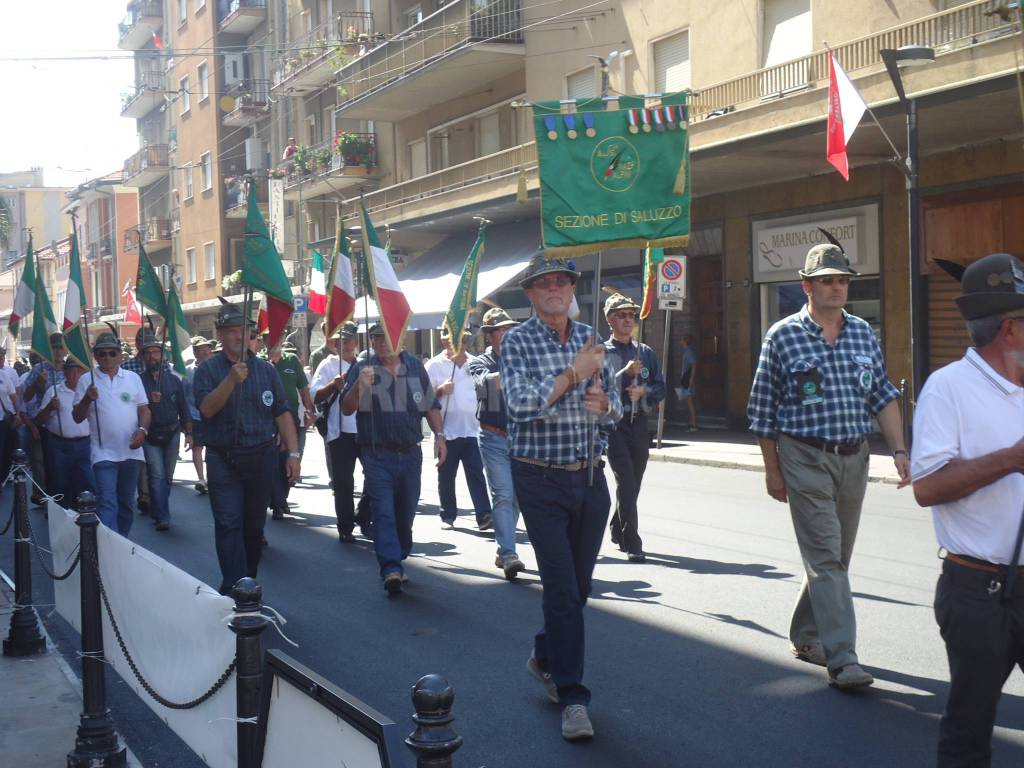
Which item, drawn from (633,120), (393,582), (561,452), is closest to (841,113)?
(633,120)

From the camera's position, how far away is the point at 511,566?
28.6 ft

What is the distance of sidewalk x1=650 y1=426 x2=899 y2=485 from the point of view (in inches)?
622

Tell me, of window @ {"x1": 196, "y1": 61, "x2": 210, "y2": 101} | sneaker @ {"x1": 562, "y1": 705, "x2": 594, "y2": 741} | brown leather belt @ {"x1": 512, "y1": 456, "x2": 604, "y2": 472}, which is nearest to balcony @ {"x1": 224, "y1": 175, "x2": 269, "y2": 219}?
window @ {"x1": 196, "y1": 61, "x2": 210, "y2": 101}

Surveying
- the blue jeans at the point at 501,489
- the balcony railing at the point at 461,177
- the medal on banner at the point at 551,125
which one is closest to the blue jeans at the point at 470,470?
the blue jeans at the point at 501,489

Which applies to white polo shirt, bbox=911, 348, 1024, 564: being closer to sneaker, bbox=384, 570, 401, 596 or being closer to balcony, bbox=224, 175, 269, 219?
sneaker, bbox=384, 570, 401, 596

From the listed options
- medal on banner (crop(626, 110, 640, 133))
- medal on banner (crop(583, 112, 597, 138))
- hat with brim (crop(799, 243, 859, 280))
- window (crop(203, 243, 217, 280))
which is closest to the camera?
hat with brim (crop(799, 243, 859, 280))

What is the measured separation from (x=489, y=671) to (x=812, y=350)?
2.35 metres

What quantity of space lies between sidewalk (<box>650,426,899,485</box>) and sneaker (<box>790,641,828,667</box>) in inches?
335

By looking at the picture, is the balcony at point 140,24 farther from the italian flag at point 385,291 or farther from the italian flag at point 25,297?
the italian flag at point 385,291

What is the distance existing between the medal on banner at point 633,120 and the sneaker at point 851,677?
3.38m

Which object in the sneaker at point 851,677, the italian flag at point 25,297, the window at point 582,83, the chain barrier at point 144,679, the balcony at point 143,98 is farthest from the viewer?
the balcony at point 143,98

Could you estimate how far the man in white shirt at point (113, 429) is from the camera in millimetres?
9422

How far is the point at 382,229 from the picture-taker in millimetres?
30188

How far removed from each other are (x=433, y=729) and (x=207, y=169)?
49797 mm
